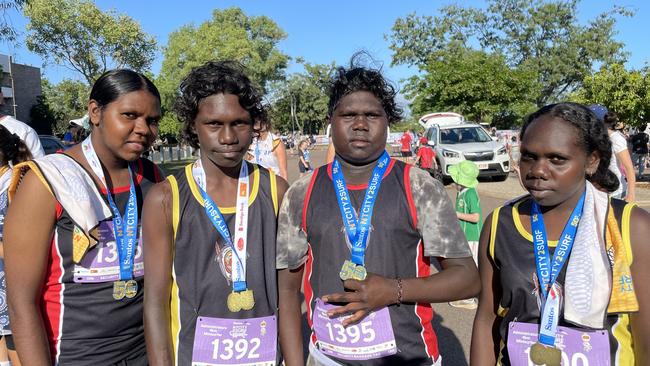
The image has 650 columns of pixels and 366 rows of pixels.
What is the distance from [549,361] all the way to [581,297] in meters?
0.27

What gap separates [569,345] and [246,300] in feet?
4.21

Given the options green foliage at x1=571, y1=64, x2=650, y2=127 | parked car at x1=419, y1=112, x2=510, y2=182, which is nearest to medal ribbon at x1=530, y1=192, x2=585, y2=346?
parked car at x1=419, y1=112, x2=510, y2=182

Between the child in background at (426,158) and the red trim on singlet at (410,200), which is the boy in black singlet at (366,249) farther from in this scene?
the child in background at (426,158)

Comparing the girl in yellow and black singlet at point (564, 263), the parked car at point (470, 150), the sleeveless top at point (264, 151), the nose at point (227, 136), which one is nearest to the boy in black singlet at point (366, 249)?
the girl in yellow and black singlet at point (564, 263)

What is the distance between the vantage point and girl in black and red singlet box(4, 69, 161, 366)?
197cm

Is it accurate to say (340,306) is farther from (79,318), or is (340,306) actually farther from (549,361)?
(79,318)

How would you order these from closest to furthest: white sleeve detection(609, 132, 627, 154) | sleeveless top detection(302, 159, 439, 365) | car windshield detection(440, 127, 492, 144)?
1. sleeveless top detection(302, 159, 439, 365)
2. white sleeve detection(609, 132, 627, 154)
3. car windshield detection(440, 127, 492, 144)

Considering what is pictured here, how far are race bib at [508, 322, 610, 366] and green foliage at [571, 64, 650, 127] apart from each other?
14.3 metres

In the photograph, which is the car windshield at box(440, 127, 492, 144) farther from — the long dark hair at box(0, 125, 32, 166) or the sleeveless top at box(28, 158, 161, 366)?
the sleeveless top at box(28, 158, 161, 366)

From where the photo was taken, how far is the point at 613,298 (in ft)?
6.00

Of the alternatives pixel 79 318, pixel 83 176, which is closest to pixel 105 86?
pixel 83 176

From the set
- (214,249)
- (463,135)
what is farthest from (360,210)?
(463,135)

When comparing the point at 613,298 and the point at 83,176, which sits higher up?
the point at 83,176

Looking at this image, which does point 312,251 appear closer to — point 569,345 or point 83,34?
point 569,345
